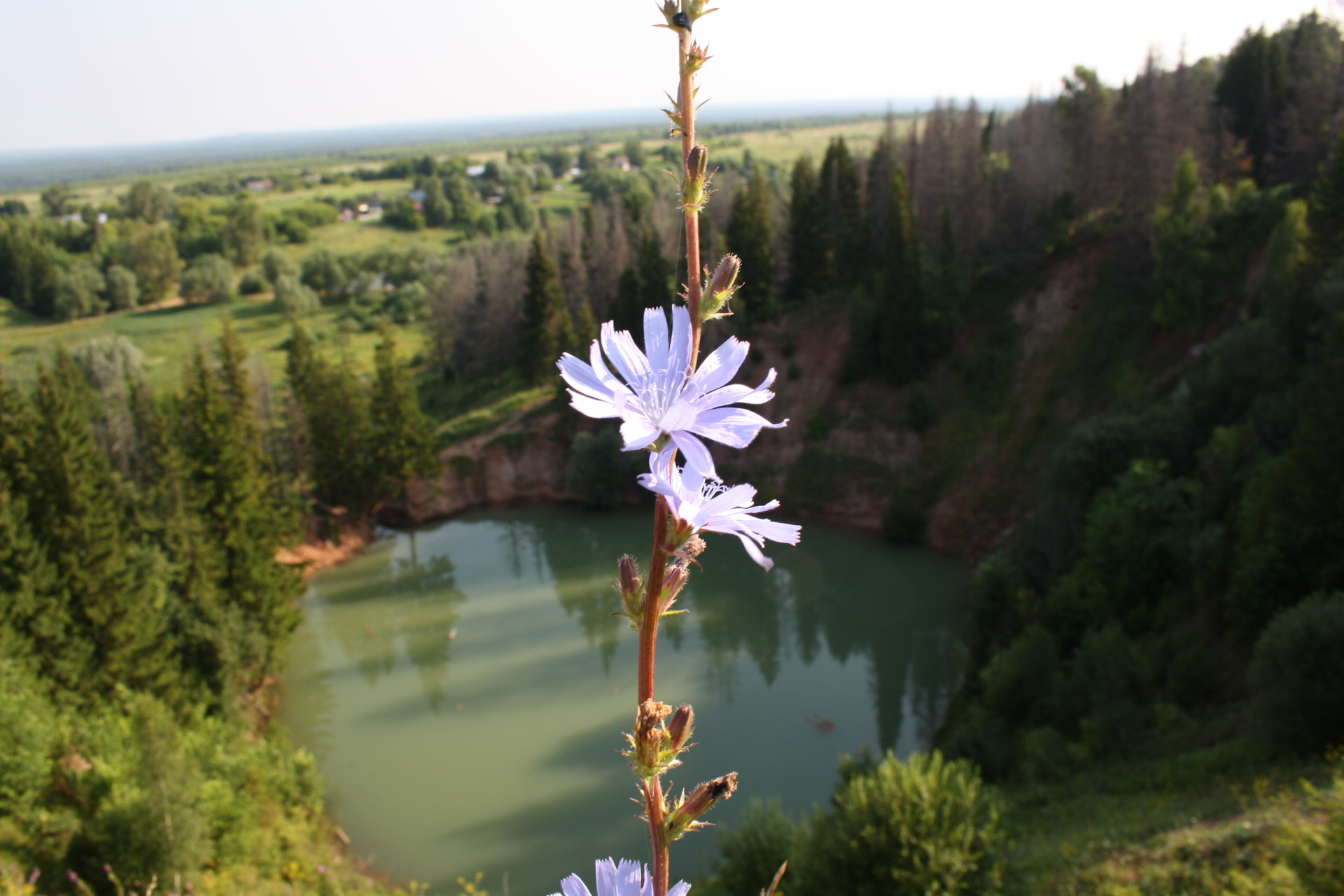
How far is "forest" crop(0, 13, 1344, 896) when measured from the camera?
32.2ft

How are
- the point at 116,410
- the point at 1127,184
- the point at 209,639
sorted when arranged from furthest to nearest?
the point at 116,410
the point at 1127,184
the point at 209,639

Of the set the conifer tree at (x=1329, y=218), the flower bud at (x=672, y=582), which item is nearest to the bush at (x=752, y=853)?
the flower bud at (x=672, y=582)

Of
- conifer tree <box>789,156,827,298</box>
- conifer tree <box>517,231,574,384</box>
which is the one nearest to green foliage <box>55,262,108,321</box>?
conifer tree <box>517,231,574,384</box>

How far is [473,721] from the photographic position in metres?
16.9

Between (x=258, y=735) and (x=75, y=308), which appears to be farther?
(x=75, y=308)

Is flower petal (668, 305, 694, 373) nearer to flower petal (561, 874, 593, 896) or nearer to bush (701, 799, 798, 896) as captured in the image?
flower petal (561, 874, 593, 896)

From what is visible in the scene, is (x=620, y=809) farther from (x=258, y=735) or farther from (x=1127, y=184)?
(x=1127, y=184)

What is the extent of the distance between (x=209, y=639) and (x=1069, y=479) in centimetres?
1923

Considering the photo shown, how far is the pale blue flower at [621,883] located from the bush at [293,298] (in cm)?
5614

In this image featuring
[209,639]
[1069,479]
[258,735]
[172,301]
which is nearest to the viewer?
[209,639]

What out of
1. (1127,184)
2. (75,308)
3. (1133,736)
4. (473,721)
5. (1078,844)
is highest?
(1127,184)

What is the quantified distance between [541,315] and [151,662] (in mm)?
21152

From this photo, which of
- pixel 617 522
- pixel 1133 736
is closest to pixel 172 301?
pixel 617 522

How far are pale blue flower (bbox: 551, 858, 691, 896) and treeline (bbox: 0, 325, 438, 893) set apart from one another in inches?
351
